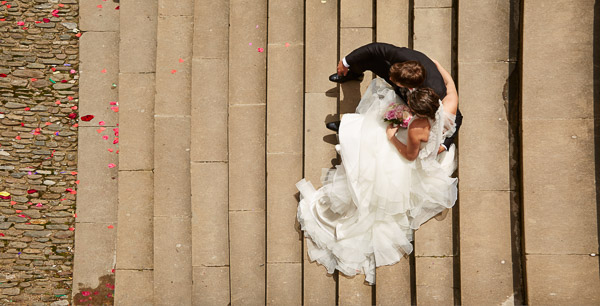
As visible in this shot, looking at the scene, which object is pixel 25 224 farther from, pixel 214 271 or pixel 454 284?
pixel 454 284

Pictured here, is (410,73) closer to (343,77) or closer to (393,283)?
(343,77)

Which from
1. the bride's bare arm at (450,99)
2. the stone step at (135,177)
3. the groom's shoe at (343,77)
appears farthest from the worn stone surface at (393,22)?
the stone step at (135,177)

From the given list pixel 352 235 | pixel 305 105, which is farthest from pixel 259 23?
pixel 352 235

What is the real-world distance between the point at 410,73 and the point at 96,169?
3.80 m

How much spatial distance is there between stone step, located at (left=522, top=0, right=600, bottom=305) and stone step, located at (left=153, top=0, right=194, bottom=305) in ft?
11.4

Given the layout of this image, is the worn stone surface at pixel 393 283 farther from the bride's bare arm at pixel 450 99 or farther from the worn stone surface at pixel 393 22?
the worn stone surface at pixel 393 22

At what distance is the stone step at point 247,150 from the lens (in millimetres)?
4387

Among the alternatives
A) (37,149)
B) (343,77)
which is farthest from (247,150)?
(37,149)

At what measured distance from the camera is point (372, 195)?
12.7 feet

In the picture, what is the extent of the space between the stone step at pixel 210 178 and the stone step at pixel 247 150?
0.33 feet

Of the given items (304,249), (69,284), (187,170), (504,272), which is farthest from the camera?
(69,284)

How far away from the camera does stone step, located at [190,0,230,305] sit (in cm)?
444

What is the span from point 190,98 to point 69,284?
2.67 meters

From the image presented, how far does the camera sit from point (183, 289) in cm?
448
